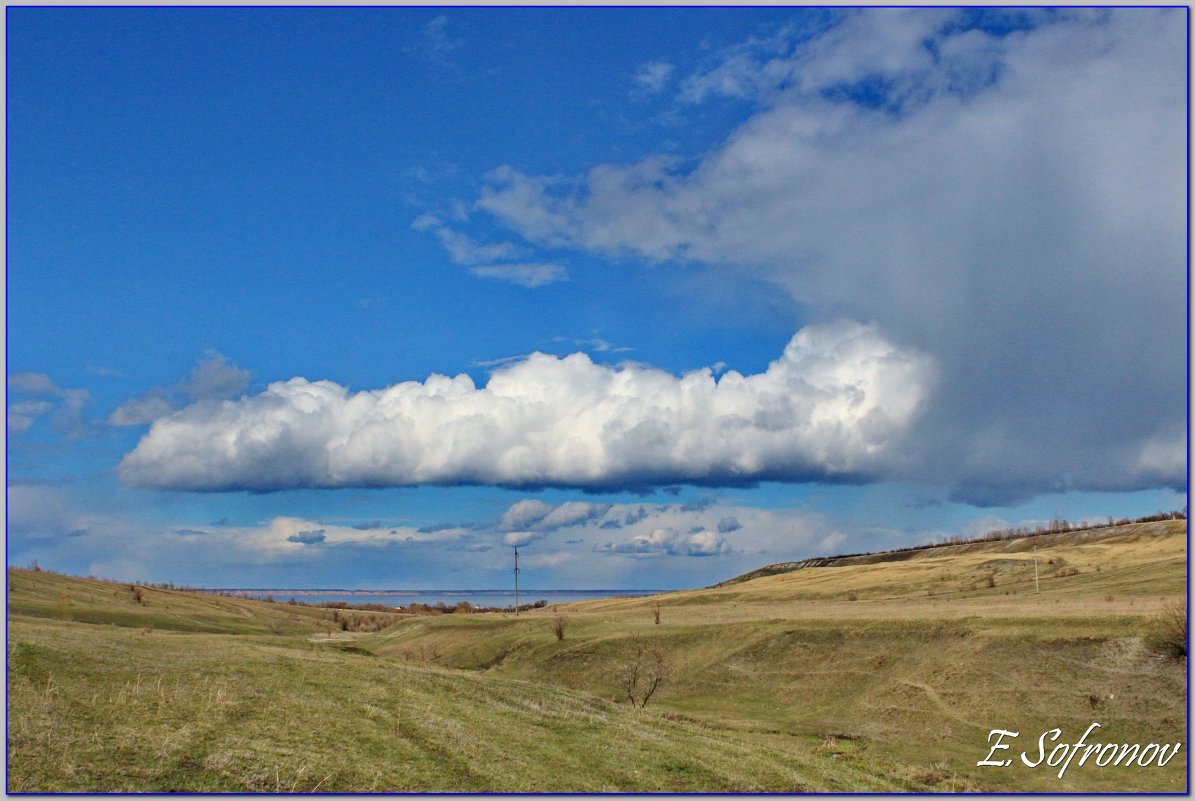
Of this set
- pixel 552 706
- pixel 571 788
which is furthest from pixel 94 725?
pixel 552 706

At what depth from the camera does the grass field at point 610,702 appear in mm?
23422

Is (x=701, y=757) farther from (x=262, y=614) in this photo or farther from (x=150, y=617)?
(x=262, y=614)

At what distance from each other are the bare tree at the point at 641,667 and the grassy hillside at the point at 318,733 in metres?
23.5

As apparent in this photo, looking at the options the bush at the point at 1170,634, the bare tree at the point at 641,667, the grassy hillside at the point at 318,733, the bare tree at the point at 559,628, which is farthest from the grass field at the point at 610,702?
the bare tree at the point at 559,628

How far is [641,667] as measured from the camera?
7488 centimetres

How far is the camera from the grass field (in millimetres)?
23422

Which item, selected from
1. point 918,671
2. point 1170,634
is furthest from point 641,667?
point 1170,634

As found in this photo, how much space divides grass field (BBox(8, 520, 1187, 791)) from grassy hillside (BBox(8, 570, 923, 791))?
13cm

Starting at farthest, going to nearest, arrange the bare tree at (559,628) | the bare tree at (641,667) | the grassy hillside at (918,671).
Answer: the bare tree at (559,628)
the bare tree at (641,667)
the grassy hillside at (918,671)
